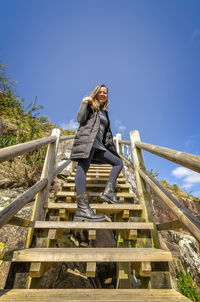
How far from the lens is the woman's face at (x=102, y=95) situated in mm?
2359

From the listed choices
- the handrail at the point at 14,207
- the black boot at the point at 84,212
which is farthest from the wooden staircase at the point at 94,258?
the handrail at the point at 14,207

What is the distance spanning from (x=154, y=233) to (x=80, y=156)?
1.28 m

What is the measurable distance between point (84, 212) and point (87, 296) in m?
0.79

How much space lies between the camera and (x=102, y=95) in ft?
7.82

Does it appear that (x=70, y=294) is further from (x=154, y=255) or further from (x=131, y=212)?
(x=131, y=212)

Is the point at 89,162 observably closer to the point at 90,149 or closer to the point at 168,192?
the point at 90,149

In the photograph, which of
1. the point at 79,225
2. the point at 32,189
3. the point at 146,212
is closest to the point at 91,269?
the point at 79,225

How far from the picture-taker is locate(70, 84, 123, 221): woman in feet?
5.66

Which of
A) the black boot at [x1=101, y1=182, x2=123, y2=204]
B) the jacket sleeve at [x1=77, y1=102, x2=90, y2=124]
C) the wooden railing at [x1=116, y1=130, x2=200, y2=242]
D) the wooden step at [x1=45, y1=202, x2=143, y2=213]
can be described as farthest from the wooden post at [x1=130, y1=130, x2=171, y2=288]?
the jacket sleeve at [x1=77, y1=102, x2=90, y2=124]

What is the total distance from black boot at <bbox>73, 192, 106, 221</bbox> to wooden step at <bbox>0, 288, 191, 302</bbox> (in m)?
0.68

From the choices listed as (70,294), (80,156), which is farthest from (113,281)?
(80,156)

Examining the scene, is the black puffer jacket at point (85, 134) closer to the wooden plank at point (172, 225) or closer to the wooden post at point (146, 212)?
the wooden post at point (146, 212)

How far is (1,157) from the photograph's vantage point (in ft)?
2.84

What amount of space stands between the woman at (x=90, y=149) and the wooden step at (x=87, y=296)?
69cm
